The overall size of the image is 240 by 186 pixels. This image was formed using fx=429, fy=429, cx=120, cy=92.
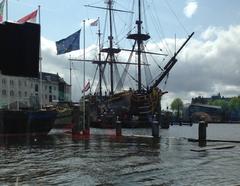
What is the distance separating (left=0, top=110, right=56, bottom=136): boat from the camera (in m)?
44.9

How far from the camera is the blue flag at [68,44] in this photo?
44969 millimetres

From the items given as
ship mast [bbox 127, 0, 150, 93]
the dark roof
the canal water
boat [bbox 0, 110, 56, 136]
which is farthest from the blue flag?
the dark roof

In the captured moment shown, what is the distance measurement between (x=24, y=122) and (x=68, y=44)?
957 centimetres

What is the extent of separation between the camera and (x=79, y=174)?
14352 millimetres

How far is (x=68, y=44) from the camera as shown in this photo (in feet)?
149

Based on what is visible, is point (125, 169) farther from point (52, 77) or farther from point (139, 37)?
point (52, 77)

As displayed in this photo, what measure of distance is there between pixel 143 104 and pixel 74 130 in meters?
49.4

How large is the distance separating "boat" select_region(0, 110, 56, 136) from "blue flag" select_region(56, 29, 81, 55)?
7.32 metres

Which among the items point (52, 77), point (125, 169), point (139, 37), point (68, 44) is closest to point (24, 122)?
point (68, 44)

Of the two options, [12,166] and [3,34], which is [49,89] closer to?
[12,166]

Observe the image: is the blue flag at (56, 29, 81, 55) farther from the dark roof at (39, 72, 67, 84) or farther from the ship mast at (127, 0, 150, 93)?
the dark roof at (39, 72, 67, 84)

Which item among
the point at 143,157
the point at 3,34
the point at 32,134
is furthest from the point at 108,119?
the point at 3,34

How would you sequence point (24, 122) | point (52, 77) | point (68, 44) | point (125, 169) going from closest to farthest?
point (125, 169) < point (68, 44) < point (24, 122) < point (52, 77)

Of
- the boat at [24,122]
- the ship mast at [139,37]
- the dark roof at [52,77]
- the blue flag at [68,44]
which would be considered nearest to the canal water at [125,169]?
the blue flag at [68,44]
